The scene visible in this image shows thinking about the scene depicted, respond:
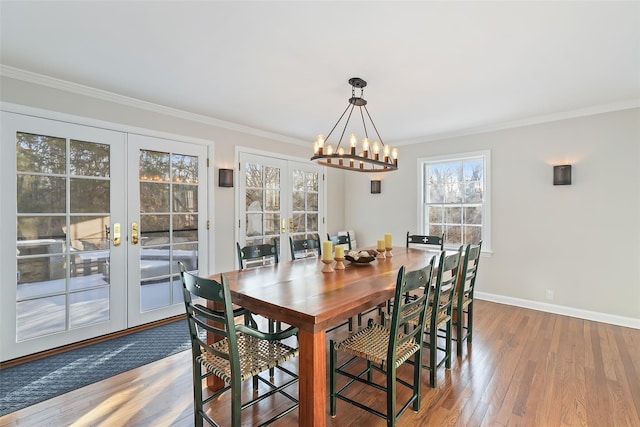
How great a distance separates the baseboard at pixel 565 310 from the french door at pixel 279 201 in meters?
2.85

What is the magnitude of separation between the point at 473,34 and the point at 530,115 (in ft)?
7.64

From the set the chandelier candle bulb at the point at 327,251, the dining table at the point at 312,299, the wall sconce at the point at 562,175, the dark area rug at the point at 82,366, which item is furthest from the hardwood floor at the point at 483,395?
the wall sconce at the point at 562,175

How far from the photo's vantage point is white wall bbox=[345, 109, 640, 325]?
339cm

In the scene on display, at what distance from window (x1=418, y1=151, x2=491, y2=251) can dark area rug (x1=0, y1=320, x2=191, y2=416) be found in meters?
3.80

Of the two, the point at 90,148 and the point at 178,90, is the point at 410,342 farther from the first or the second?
the point at 90,148

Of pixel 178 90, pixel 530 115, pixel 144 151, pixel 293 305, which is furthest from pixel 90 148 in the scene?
pixel 530 115

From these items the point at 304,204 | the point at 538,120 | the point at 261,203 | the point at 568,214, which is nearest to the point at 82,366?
the point at 261,203

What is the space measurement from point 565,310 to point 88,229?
17.7 ft

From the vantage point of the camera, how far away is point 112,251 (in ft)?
10.4

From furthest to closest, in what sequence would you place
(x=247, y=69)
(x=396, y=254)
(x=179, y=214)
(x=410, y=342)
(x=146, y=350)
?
1. (x=179, y=214)
2. (x=396, y=254)
3. (x=146, y=350)
4. (x=247, y=69)
5. (x=410, y=342)

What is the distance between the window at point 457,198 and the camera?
14.4 feet

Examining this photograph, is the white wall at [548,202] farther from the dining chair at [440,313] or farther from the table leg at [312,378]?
the table leg at [312,378]

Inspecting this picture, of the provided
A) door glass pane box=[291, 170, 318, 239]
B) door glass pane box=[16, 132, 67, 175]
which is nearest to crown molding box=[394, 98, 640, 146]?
door glass pane box=[291, 170, 318, 239]

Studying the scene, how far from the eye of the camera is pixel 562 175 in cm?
368
